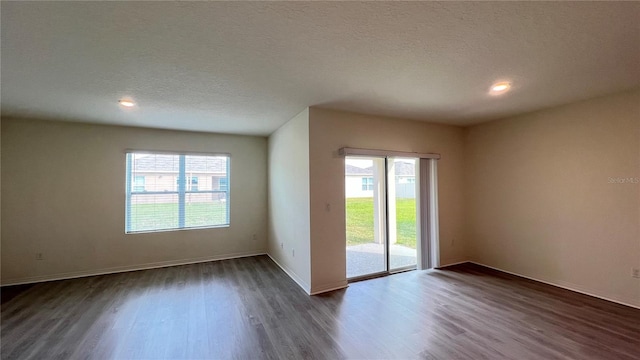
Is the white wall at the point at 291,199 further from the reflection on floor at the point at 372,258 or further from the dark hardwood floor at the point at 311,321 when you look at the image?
the reflection on floor at the point at 372,258

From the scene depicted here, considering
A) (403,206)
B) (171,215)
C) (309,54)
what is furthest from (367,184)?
(171,215)

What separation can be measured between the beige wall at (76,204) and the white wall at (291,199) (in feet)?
4.09

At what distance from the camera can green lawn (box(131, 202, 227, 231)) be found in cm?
455

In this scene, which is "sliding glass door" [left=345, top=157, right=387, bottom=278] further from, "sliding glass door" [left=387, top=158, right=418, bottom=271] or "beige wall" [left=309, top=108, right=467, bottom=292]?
"beige wall" [left=309, top=108, right=467, bottom=292]

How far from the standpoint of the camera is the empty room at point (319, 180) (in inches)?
71.5

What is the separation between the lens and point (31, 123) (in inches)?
154

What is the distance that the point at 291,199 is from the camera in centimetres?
404

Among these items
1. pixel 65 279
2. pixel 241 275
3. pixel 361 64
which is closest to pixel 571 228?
pixel 361 64

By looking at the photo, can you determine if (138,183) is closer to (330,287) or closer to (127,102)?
(127,102)

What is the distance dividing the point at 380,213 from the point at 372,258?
84 centimetres

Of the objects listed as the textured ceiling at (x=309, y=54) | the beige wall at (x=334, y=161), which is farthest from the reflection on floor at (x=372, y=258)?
the textured ceiling at (x=309, y=54)

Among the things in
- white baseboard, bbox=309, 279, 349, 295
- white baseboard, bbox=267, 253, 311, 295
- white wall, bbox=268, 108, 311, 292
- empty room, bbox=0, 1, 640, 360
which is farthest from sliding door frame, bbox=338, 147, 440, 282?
white baseboard, bbox=267, 253, 311, 295

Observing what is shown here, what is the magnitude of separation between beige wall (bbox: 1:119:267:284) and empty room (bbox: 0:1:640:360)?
0.03 meters

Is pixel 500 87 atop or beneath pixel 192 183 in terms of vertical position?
atop
